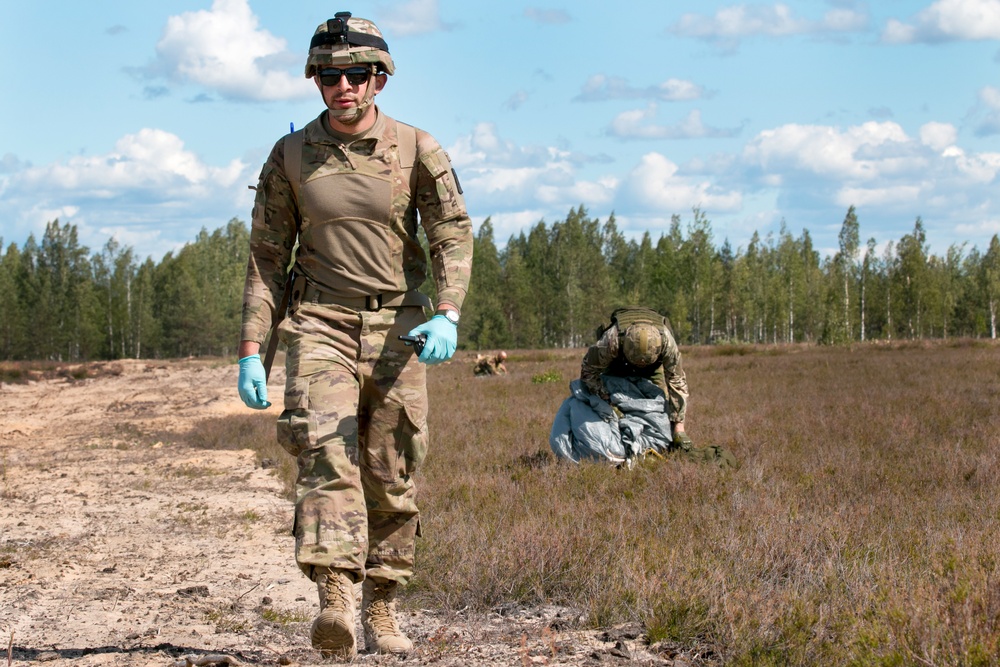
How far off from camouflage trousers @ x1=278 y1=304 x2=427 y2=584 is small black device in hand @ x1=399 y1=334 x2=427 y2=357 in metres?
0.15

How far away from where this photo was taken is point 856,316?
254 ft

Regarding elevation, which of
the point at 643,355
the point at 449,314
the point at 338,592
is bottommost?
the point at 338,592

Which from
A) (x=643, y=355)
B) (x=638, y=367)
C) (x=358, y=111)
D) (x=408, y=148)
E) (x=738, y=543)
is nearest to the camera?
(x=358, y=111)

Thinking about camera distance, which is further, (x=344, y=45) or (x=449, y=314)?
(x=449, y=314)

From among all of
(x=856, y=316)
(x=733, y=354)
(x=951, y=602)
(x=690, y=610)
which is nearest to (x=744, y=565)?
(x=690, y=610)

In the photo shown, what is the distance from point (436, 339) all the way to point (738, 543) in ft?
6.93

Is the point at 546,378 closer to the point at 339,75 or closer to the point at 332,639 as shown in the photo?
the point at 339,75

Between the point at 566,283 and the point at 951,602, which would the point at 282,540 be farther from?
the point at 566,283

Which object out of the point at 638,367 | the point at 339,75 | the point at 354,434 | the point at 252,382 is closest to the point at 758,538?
the point at 354,434

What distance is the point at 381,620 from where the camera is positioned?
169 inches

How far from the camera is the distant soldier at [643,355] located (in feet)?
28.8

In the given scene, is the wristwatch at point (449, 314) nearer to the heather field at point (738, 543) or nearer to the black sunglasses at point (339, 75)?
the black sunglasses at point (339, 75)

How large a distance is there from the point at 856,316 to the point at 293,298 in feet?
Result: 255

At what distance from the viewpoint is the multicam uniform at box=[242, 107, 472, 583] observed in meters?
4.08
